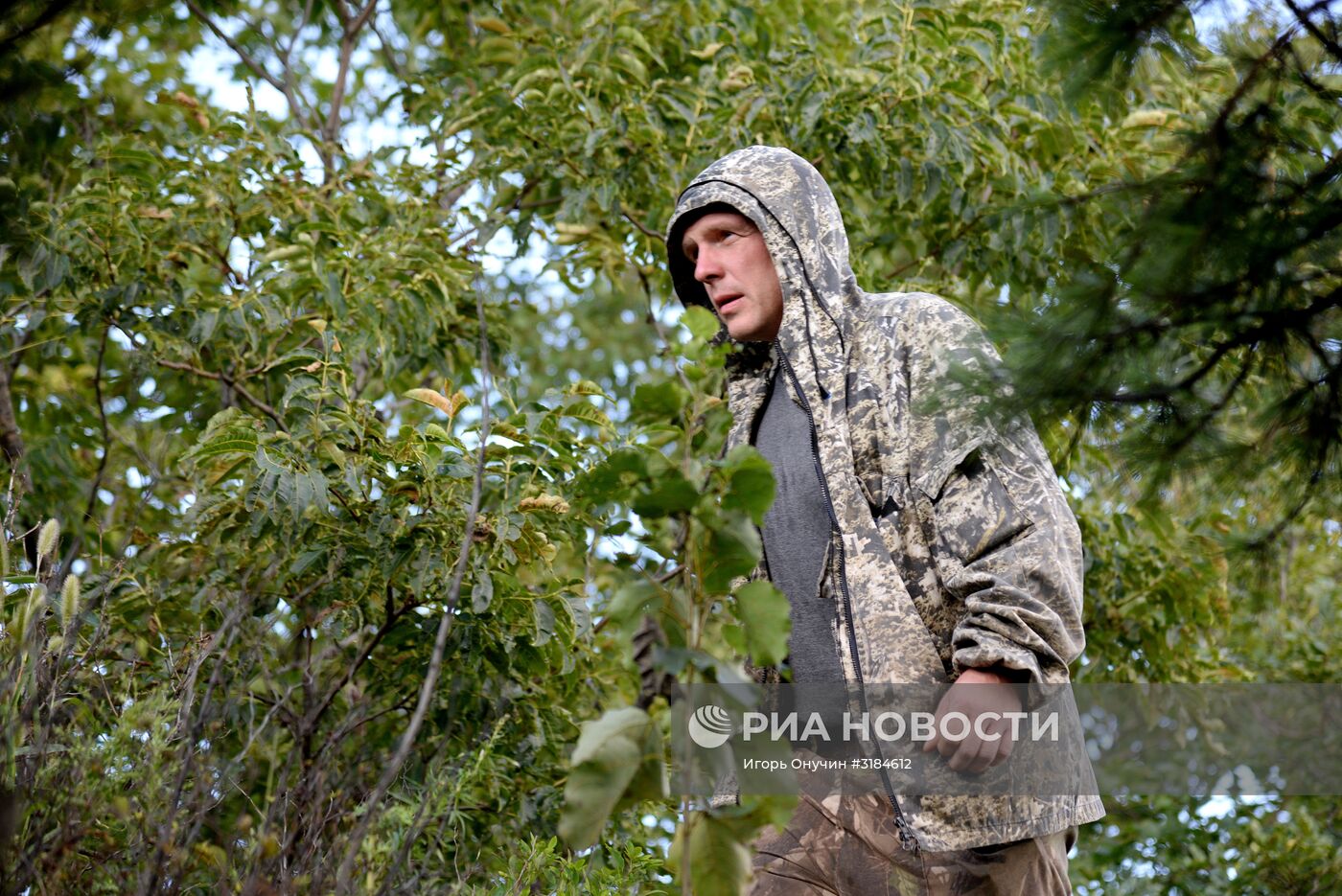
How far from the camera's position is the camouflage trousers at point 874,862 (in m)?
2.32

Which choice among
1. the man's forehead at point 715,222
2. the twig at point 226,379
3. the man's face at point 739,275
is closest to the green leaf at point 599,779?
the man's face at point 739,275

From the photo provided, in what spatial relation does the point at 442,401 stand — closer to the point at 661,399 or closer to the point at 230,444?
the point at 230,444

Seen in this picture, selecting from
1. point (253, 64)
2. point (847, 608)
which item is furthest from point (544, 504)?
point (253, 64)

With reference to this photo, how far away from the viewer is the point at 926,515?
248cm

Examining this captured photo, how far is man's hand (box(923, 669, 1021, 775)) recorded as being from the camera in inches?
85.7

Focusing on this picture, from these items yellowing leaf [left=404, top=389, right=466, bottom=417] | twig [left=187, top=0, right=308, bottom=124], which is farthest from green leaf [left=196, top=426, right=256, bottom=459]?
twig [left=187, top=0, right=308, bottom=124]

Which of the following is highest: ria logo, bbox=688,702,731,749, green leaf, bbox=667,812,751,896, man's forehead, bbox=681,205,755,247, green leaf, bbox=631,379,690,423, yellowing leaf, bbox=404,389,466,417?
man's forehead, bbox=681,205,755,247

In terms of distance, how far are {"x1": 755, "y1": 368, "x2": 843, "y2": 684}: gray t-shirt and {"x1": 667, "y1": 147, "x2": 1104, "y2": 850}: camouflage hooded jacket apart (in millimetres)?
44

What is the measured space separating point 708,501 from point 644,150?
10.2 feet

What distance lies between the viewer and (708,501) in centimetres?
174

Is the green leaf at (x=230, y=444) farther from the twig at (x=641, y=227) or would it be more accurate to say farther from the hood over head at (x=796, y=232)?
the twig at (x=641, y=227)

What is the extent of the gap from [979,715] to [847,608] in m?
0.37

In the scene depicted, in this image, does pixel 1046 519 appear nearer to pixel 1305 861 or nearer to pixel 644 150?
pixel 644 150

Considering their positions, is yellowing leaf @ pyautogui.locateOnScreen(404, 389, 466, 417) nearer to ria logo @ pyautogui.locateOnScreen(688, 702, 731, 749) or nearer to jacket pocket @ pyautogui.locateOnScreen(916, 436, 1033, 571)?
jacket pocket @ pyautogui.locateOnScreen(916, 436, 1033, 571)
